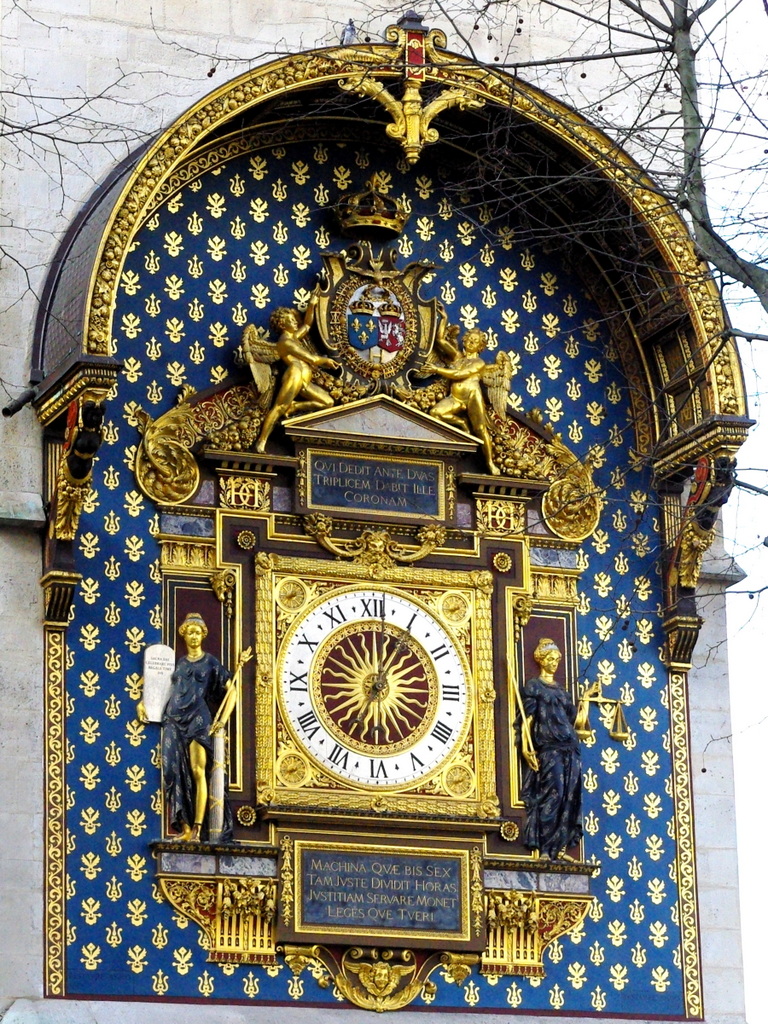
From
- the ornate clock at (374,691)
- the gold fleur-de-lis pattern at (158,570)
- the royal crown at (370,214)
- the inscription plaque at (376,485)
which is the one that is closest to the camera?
the gold fleur-de-lis pattern at (158,570)

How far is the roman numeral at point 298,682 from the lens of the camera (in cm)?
1634

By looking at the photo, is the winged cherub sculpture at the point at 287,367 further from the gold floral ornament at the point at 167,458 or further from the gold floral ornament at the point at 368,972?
the gold floral ornament at the point at 368,972

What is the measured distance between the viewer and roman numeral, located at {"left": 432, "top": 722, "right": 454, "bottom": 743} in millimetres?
16562

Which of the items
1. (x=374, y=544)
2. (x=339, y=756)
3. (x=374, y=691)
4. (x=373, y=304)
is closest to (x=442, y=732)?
(x=374, y=691)

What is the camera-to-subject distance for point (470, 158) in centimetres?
1758

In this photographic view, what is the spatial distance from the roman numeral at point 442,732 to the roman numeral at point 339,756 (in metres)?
0.57

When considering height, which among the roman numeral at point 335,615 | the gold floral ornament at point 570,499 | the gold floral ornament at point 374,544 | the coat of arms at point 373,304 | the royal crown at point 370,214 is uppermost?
the royal crown at point 370,214

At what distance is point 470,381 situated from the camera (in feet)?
56.0

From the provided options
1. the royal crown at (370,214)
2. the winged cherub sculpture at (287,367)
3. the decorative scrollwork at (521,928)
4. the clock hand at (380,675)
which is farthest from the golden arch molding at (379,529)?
the royal crown at (370,214)

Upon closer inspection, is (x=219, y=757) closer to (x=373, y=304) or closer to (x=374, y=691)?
(x=374, y=691)

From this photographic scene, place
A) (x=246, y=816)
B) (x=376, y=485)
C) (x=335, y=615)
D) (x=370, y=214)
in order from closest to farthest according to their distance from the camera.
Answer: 1. (x=246, y=816)
2. (x=335, y=615)
3. (x=376, y=485)
4. (x=370, y=214)

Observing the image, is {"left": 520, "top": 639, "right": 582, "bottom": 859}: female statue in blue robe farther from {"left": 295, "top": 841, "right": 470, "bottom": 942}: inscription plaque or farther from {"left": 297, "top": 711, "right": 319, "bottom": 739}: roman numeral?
{"left": 297, "top": 711, "right": 319, "bottom": 739}: roman numeral

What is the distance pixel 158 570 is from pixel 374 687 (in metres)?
1.42

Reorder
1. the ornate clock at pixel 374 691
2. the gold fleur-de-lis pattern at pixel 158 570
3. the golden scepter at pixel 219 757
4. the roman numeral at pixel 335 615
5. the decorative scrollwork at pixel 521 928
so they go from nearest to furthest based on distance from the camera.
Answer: the gold fleur-de-lis pattern at pixel 158 570, the golden scepter at pixel 219 757, the ornate clock at pixel 374 691, the decorative scrollwork at pixel 521 928, the roman numeral at pixel 335 615
